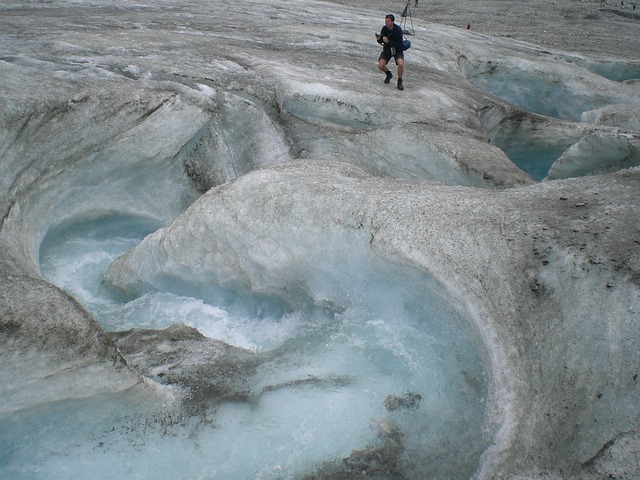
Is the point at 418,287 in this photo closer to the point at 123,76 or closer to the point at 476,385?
the point at 476,385

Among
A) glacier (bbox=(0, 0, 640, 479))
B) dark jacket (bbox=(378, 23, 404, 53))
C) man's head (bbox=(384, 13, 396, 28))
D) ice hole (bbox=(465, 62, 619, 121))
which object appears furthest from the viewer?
ice hole (bbox=(465, 62, 619, 121))

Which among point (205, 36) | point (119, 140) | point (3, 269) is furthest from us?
point (205, 36)

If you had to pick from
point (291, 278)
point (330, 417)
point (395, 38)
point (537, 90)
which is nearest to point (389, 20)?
point (395, 38)

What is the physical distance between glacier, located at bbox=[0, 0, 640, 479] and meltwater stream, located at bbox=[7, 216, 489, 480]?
0.8 inches

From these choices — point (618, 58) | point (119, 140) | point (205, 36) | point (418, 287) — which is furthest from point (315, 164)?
point (618, 58)

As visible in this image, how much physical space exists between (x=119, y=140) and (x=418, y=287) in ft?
18.6

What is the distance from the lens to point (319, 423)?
5473mm

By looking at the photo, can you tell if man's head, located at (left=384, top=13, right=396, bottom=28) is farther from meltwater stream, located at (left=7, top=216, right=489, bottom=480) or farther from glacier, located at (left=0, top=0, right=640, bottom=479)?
meltwater stream, located at (left=7, top=216, right=489, bottom=480)

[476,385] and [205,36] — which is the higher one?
[205,36]

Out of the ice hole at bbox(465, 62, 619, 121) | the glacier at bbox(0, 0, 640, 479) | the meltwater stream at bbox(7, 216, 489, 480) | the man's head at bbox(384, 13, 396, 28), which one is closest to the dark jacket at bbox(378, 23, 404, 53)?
the man's head at bbox(384, 13, 396, 28)

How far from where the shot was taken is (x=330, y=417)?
552cm

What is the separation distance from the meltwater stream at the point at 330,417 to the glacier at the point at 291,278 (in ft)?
0.07

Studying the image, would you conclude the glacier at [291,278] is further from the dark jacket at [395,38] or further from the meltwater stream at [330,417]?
the dark jacket at [395,38]

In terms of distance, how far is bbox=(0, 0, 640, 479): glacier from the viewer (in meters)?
5.01
